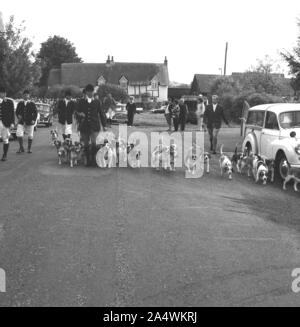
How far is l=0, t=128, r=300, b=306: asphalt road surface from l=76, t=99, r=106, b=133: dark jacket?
2.68 metres

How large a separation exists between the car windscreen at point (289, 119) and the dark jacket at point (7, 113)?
292 inches

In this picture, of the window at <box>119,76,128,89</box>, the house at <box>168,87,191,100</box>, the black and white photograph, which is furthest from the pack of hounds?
the house at <box>168,87,191,100</box>

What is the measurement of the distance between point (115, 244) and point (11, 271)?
1.49m

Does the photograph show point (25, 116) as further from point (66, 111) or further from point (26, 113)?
point (66, 111)

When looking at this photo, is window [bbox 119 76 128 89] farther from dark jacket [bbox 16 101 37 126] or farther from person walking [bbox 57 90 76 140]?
dark jacket [bbox 16 101 37 126]

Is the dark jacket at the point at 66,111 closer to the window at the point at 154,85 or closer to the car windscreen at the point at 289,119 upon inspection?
the car windscreen at the point at 289,119

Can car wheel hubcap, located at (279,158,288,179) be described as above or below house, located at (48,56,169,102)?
below

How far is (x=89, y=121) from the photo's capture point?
14.1 meters

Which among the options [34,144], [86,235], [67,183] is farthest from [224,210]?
[34,144]

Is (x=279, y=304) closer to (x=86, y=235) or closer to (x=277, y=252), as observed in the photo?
(x=277, y=252)

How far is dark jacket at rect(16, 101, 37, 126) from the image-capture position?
54.6ft

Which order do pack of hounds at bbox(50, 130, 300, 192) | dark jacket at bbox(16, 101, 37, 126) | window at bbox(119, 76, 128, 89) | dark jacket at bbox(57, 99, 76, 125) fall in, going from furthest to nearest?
window at bbox(119, 76, 128, 89) → dark jacket at bbox(57, 99, 76, 125) → dark jacket at bbox(16, 101, 37, 126) → pack of hounds at bbox(50, 130, 300, 192)

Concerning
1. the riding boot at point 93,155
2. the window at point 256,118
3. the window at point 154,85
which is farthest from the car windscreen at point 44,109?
the window at point 154,85

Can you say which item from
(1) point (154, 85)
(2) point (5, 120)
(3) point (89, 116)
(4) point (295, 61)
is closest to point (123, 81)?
(1) point (154, 85)
